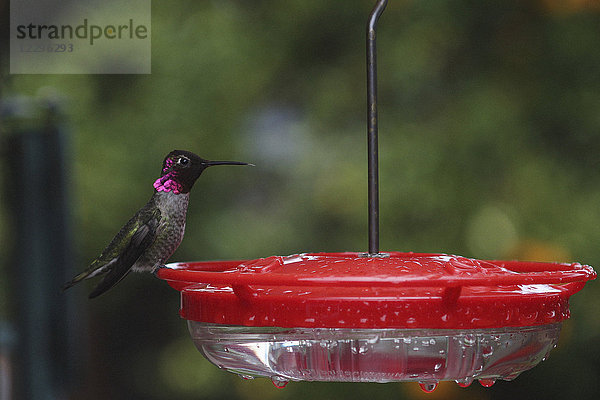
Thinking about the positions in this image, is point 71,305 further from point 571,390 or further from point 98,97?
point 571,390

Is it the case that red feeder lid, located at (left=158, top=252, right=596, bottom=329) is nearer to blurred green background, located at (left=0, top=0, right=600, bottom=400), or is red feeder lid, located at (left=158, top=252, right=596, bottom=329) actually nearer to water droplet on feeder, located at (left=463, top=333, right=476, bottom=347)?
water droplet on feeder, located at (left=463, top=333, right=476, bottom=347)

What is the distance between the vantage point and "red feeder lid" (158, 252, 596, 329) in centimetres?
95

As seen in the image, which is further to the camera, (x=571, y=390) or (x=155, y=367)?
(x=155, y=367)

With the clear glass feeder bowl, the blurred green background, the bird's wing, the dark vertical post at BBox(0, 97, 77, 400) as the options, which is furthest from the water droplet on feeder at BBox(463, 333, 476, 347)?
the blurred green background

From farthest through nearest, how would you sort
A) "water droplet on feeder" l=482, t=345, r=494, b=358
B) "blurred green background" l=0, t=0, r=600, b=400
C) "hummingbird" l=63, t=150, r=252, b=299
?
"blurred green background" l=0, t=0, r=600, b=400 < "hummingbird" l=63, t=150, r=252, b=299 < "water droplet on feeder" l=482, t=345, r=494, b=358

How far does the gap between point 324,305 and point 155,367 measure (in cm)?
267

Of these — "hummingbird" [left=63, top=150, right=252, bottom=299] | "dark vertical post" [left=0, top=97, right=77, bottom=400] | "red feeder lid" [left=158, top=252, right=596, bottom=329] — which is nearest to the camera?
"red feeder lid" [left=158, top=252, right=596, bottom=329]

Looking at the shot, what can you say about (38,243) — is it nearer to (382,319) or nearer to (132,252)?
(132,252)

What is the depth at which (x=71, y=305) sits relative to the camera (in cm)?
310

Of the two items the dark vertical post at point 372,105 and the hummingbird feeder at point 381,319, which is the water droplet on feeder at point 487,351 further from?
the dark vertical post at point 372,105

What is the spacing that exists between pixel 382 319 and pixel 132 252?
2.69 feet

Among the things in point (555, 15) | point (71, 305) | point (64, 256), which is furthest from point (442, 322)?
point (555, 15)

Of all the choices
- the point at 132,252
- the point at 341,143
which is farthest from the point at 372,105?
the point at 341,143

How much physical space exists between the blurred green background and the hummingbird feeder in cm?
206
